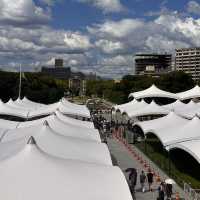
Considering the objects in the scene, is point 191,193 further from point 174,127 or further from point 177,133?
point 174,127

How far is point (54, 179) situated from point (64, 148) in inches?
241

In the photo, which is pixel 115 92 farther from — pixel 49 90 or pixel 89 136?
pixel 89 136

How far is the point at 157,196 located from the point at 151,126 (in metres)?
12.5

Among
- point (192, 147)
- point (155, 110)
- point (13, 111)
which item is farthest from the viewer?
point (155, 110)

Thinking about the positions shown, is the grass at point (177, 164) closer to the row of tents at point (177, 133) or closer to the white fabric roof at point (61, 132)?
the row of tents at point (177, 133)

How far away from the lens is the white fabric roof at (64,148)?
58.7ft

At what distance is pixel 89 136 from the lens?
24219 millimetres

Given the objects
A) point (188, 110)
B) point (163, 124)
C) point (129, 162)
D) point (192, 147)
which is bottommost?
point (129, 162)

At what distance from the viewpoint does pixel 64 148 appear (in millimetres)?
19125

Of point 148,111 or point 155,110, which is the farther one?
point 155,110

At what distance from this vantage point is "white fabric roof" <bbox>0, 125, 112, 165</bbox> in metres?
17.9

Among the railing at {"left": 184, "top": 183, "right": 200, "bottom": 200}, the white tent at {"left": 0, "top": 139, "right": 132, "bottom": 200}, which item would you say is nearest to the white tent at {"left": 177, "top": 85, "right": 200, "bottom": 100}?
the railing at {"left": 184, "top": 183, "right": 200, "bottom": 200}

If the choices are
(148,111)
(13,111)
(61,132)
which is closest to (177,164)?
(61,132)

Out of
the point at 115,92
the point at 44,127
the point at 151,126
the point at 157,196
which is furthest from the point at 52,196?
the point at 115,92
